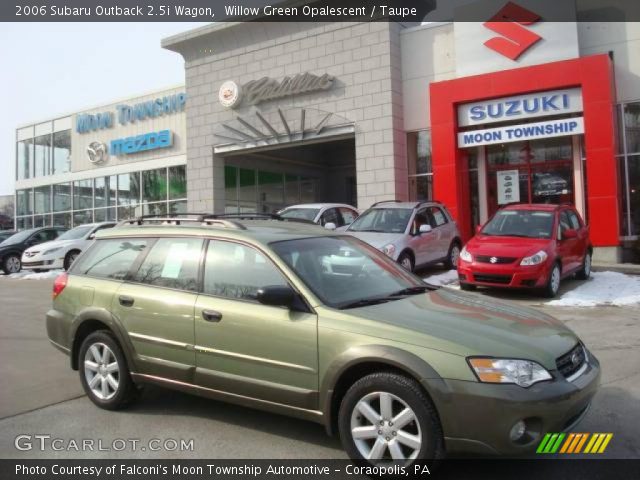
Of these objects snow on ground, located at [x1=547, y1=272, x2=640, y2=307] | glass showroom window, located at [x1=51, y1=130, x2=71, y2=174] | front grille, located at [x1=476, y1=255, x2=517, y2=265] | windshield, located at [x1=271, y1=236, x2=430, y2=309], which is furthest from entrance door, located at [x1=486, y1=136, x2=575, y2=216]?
glass showroom window, located at [x1=51, y1=130, x2=71, y2=174]

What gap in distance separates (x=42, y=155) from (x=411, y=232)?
25.3 m

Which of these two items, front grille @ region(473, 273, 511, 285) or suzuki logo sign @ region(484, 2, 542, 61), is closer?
front grille @ region(473, 273, 511, 285)

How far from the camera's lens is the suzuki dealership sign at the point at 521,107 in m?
15.1

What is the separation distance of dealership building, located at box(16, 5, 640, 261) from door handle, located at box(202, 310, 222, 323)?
42.5 ft

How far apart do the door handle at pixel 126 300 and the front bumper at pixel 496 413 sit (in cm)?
262

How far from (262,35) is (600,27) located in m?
10.8

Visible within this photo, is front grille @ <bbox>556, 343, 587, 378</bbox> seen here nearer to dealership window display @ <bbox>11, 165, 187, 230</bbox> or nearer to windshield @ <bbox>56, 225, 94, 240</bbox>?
windshield @ <bbox>56, 225, 94, 240</bbox>

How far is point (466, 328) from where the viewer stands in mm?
3484

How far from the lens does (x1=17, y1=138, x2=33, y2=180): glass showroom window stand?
1221 inches

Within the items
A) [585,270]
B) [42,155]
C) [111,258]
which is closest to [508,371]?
[111,258]

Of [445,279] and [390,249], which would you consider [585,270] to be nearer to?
[445,279]

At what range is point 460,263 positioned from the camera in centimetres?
1031

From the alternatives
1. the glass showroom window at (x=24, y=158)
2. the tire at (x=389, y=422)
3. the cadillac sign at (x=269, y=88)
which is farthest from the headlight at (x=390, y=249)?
the glass showroom window at (x=24, y=158)

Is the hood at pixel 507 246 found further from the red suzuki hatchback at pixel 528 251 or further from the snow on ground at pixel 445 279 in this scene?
the snow on ground at pixel 445 279
